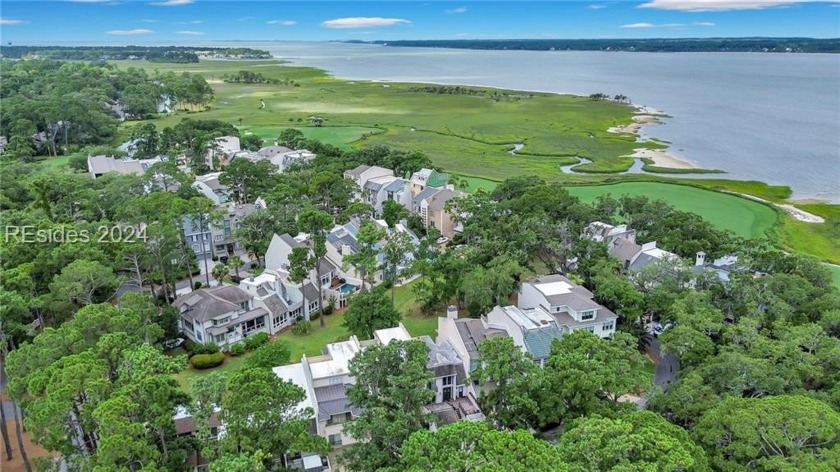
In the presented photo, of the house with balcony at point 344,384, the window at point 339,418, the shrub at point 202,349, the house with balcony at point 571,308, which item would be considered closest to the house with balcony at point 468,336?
the house with balcony at point 344,384

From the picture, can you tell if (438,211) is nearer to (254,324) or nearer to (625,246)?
(625,246)

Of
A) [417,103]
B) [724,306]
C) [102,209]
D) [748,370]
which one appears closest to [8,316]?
[102,209]

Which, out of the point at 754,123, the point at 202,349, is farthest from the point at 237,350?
the point at 754,123

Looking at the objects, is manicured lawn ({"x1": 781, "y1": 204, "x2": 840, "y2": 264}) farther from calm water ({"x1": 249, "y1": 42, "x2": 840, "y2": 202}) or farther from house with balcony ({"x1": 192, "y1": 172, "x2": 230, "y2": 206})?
house with balcony ({"x1": 192, "y1": 172, "x2": 230, "y2": 206})

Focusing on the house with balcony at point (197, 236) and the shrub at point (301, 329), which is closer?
the shrub at point (301, 329)

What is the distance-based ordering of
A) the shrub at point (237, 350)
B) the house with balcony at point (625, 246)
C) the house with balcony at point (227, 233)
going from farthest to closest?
the house with balcony at point (227, 233) < the house with balcony at point (625, 246) < the shrub at point (237, 350)

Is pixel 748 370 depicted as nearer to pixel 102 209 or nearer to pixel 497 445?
pixel 497 445

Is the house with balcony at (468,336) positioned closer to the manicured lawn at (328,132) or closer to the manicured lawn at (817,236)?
the manicured lawn at (817,236)
